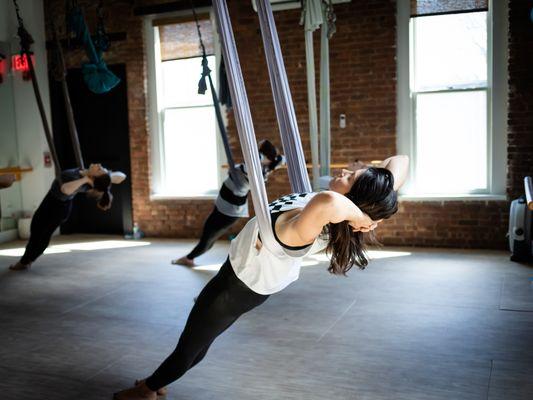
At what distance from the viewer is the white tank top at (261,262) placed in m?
2.31

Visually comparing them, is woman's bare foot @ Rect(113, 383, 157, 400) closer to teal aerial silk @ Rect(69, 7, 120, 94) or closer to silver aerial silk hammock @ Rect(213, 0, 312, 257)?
silver aerial silk hammock @ Rect(213, 0, 312, 257)

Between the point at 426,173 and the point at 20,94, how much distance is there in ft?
17.8

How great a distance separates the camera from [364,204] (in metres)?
2.19

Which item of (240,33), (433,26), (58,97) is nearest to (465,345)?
(433,26)

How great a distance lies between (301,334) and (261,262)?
1480 millimetres

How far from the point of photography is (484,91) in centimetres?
612

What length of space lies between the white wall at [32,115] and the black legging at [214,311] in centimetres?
602

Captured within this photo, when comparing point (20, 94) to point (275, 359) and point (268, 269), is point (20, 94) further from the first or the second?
point (268, 269)

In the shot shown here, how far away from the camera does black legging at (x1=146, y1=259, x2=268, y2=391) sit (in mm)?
2406

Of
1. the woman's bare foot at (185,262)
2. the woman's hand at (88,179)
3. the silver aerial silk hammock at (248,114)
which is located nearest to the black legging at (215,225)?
the woman's bare foot at (185,262)

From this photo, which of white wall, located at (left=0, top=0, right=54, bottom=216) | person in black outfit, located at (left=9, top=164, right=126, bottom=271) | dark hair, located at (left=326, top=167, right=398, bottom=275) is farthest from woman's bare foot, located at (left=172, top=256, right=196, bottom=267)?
dark hair, located at (left=326, top=167, right=398, bottom=275)

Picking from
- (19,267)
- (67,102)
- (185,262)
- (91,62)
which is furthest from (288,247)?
(19,267)

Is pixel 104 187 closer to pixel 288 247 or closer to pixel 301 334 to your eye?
pixel 301 334

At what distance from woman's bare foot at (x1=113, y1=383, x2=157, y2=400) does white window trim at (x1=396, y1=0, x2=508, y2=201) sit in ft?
14.5
